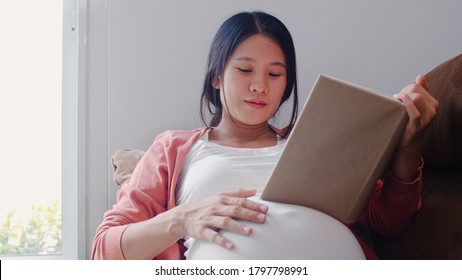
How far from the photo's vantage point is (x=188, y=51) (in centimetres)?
156

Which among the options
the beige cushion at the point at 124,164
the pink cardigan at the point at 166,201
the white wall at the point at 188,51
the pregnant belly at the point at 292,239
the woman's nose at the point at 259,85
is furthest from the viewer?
the white wall at the point at 188,51

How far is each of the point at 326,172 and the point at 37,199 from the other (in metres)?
1.20

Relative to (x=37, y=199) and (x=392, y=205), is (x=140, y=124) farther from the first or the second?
(x=392, y=205)

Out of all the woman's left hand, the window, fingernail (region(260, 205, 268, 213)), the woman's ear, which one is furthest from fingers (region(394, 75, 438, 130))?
the window

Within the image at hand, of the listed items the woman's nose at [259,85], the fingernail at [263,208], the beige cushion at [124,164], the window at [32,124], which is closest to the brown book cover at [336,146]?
the fingernail at [263,208]

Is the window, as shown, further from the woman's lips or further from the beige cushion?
the woman's lips

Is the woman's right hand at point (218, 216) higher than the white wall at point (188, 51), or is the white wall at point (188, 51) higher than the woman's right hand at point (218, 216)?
the white wall at point (188, 51)

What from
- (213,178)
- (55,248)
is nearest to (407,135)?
(213,178)

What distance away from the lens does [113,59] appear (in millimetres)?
1540

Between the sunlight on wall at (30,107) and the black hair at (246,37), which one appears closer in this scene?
the black hair at (246,37)

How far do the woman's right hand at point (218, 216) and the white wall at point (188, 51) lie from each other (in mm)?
765

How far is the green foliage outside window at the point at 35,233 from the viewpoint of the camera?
1.64 metres

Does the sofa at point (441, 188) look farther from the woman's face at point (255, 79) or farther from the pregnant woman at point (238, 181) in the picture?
the woman's face at point (255, 79)
